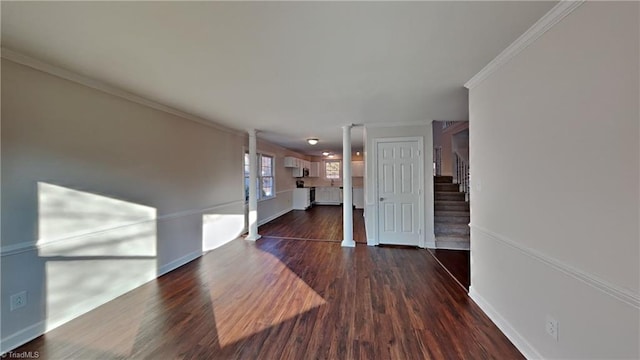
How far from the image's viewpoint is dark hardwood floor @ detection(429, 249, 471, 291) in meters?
3.16

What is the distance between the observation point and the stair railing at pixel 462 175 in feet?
18.5

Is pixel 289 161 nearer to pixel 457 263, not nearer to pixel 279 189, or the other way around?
pixel 279 189

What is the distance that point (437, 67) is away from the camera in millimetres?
2230

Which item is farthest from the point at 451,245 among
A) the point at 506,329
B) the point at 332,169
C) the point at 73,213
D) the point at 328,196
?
the point at 332,169

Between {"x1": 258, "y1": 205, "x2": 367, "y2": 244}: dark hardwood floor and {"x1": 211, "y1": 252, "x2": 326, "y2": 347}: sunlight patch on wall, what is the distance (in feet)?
6.74

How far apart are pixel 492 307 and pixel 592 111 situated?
1863mm

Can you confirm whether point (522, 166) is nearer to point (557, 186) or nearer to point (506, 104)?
point (557, 186)

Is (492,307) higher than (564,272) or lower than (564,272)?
lower

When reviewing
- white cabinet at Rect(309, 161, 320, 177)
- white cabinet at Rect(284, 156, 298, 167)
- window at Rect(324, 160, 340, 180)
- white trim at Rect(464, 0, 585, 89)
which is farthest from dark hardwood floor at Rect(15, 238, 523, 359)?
window at Rect(324, 160, 340, 180)

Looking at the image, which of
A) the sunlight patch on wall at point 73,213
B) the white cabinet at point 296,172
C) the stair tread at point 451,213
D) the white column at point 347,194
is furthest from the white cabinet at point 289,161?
the sunlight patch on wall at point 73,213

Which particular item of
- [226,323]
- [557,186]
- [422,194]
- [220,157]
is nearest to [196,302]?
[226,323]

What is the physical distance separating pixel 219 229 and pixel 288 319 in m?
2.94

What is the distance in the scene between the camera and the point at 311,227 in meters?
6.31

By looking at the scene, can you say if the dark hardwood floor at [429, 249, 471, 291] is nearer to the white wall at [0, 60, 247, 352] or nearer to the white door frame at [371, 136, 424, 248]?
the white door frame at [371, 136, 424, 248]
